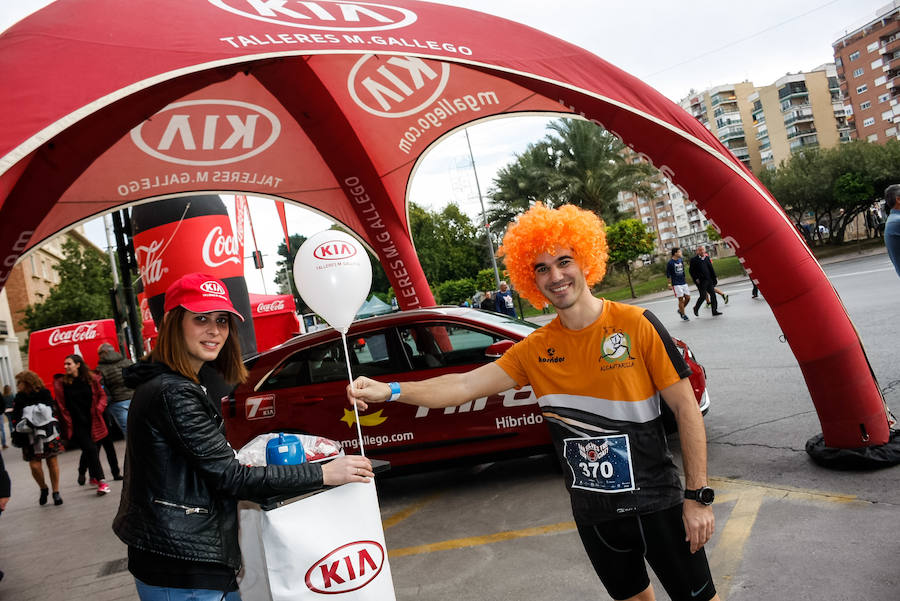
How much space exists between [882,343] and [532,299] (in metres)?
7.79

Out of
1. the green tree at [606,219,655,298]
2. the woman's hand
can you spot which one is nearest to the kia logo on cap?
the woman's hand

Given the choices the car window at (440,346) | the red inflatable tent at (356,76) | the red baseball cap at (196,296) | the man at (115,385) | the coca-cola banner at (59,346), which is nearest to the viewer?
the red baseball cap at (196,296)

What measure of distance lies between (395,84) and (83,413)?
622cm

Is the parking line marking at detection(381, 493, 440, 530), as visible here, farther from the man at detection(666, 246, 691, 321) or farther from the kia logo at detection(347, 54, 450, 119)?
the man at detection(666, 246, 691, 321)

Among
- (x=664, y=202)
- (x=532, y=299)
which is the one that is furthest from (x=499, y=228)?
(x=664, y=202)

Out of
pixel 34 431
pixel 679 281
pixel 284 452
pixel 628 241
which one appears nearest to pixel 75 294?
pixel 34 431

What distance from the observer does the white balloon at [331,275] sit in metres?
3.17

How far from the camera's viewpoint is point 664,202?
14325 cm

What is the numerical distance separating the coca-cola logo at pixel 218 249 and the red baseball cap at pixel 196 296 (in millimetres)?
7579

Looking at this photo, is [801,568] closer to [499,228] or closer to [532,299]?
[532,299]

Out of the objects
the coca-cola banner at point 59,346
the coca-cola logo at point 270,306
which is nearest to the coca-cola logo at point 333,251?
the coca-cola banner at point 59,346

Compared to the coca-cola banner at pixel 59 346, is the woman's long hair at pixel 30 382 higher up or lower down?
lower down

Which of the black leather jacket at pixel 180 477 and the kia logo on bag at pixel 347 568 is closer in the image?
the black leather jacket at pixel 180 477

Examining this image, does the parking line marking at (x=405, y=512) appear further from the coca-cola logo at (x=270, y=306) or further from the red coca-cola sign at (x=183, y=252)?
the coca-cola logo at (x=270, y=306)
